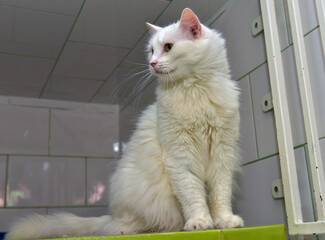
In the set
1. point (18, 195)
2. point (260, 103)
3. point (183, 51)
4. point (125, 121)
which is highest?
point (125, 121)

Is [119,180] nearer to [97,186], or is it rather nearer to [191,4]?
[191,4]

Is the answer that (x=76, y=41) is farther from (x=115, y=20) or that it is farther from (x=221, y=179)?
(x=221, y=179)

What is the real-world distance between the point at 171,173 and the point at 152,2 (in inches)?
29.2

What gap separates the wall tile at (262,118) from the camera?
1.27 meters

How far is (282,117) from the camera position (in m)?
1.17

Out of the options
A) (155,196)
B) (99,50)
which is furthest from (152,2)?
(155,196)

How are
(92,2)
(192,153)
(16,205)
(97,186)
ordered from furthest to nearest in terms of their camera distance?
(97,186) → (16,205) → (92,2) → (192,153)

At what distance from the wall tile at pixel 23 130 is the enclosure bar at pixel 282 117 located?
1573mm

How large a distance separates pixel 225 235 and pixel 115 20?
1.07 meters

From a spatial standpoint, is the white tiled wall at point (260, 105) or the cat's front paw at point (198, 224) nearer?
the cat's front paw at point (198, 224)

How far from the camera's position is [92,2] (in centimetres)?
147

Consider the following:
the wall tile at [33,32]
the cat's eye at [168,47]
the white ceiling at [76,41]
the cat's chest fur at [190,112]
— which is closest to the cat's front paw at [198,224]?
the cat's chest fur at [190,112]

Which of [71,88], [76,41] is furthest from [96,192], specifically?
[76,41]

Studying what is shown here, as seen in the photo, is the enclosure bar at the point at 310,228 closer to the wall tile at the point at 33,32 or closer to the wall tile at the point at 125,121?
the wall tile at the point at 33,32
